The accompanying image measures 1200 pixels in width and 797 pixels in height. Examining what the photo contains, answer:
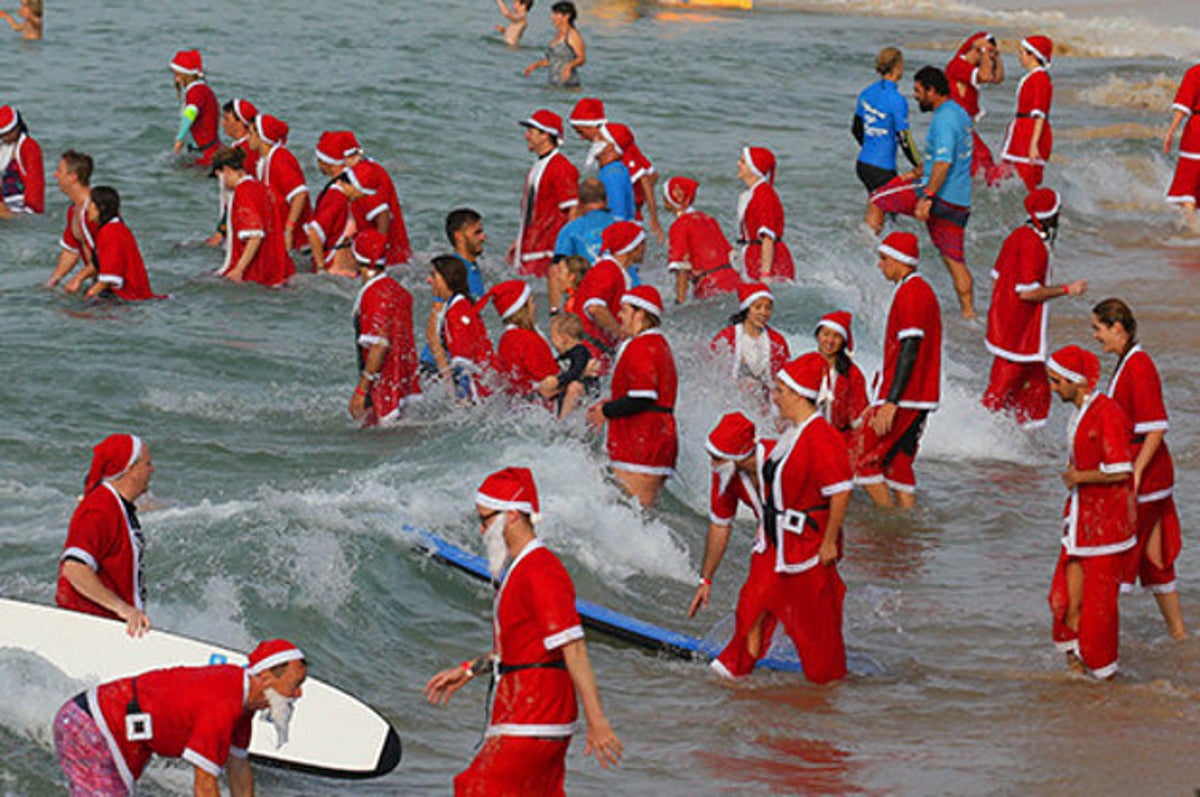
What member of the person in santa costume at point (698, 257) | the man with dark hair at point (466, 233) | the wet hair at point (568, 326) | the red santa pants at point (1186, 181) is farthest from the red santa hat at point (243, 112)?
the red santa pants at point (1186, 181)

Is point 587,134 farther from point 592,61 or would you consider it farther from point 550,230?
point 592,61

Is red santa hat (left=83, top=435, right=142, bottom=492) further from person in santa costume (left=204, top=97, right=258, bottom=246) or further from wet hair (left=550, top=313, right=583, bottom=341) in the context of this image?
person in santa costume (left=204, top=97, right=258, bottom=246)

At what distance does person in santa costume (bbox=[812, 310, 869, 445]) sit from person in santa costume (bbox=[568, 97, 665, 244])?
407 centimetres

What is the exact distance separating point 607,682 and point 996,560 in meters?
3.06

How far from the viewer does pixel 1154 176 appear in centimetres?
2355

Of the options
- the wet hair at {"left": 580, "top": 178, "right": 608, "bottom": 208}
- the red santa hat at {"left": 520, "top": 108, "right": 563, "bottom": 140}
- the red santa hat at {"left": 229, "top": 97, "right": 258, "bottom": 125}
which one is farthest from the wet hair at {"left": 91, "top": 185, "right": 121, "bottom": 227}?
the wet hair at {"left": 580, "top": 178, "right": 608, "bottom": 208}

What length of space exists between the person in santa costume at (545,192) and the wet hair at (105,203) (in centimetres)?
316

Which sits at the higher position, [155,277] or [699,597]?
[699,597]

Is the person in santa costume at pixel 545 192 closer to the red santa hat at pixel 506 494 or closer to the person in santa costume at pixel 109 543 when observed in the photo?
the person in santa costume at pixel 109 543

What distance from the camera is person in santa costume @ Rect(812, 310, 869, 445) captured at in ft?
36.6

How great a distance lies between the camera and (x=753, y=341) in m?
12.1

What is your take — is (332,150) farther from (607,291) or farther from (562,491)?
(562,491)

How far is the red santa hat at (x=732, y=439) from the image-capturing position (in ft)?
29.1

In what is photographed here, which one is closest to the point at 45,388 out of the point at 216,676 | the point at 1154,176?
the point at 216,676
